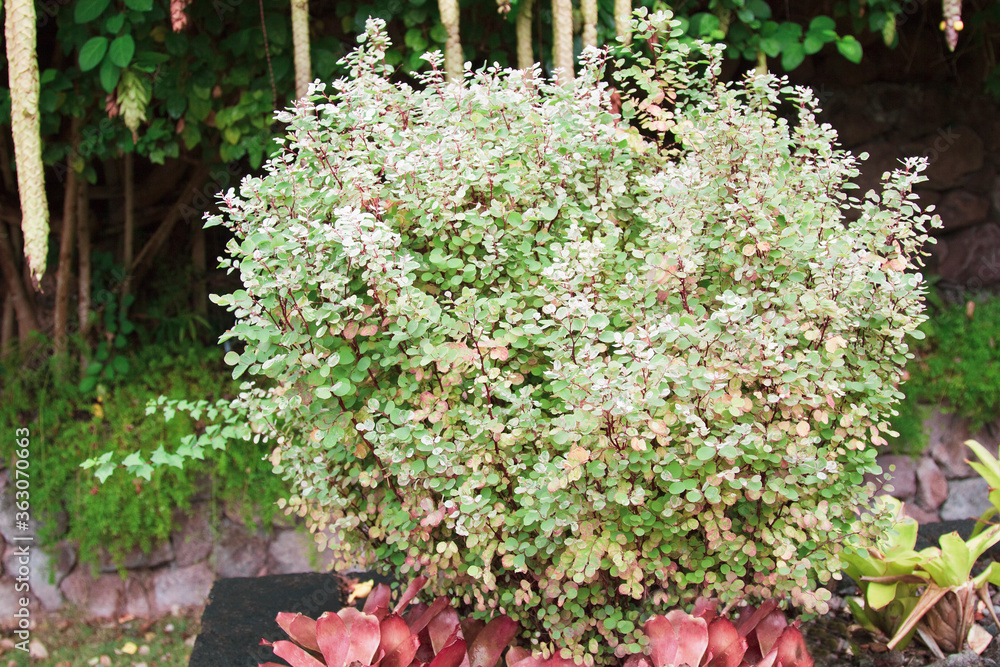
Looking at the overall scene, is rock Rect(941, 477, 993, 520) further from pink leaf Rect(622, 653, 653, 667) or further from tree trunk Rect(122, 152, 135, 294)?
tree trunk Rect(122, 152, 135, 294)

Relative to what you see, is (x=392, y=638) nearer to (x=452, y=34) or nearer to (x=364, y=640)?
(x=364, y=640)

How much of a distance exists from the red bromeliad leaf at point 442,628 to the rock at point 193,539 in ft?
7.15

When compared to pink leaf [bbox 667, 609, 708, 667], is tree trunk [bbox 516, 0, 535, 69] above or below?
above

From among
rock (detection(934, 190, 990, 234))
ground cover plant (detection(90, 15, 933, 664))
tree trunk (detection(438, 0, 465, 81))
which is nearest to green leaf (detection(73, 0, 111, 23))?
tree trunk (detection(438, 0, 465, 81))

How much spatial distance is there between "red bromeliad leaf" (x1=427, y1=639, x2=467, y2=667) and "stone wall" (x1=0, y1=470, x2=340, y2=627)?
6.96 feet

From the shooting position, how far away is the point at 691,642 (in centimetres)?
134

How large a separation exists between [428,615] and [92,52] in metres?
2.18

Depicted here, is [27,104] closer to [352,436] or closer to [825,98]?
[352,436]

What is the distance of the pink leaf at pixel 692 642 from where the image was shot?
1.32 metres

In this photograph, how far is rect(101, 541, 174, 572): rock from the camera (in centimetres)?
336

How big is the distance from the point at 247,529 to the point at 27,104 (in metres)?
2.22

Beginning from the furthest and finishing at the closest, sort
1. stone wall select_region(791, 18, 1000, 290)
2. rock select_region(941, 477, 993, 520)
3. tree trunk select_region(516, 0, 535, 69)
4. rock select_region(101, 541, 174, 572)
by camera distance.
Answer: stone wall select_region(791, 18, 1000, 290) → rock select_region(941, 477, 993, 520) → rock select_region(101, 541, 174, 572) → tree trunk select_region(516, 0, 535, 69)

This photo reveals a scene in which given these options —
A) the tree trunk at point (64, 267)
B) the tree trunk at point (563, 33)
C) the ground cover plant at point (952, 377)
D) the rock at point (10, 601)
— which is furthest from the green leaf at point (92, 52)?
the ground cover plant at point (952, 377)

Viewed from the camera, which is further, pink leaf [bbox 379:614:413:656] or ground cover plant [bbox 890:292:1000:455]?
ground cover plant [bbox 890:292:1000:455]
